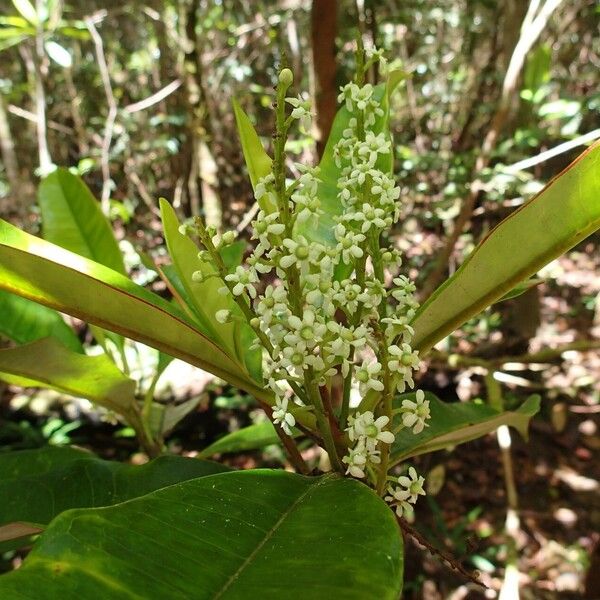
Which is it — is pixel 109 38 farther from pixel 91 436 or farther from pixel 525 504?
pixel 525 504

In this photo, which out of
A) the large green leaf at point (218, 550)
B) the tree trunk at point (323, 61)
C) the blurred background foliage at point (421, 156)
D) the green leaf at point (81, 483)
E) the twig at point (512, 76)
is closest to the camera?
the large green leaf at point (218, 550)

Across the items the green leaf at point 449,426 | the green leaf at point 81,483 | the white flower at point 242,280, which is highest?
the white flower at point 242,280

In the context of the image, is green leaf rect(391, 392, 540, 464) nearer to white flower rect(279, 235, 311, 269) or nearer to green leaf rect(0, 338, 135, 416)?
white flower rect(279, 235, 311, 269)

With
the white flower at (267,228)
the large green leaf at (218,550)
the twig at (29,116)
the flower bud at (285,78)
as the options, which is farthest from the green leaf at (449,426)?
the twig at (29,116)

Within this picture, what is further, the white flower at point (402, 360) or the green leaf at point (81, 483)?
the green leaf at point (81, 483)

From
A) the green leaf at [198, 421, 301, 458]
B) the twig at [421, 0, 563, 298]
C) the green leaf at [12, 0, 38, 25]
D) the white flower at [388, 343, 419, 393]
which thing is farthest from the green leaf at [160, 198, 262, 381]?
the green leaf at [12, 0, 38, 25]

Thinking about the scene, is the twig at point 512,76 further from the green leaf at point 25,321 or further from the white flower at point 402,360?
the white flower at point 402,360

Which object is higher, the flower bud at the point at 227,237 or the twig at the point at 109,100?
the twig at the point at 109,100
